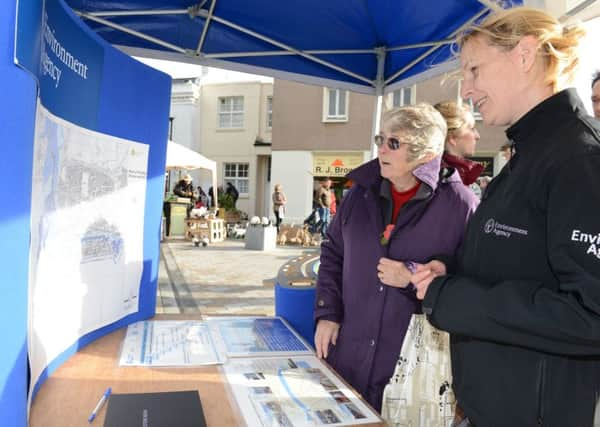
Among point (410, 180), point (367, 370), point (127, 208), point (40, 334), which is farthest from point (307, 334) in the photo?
point (40, 334)

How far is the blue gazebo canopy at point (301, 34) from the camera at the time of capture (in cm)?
317

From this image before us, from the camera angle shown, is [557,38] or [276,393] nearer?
[557,38]

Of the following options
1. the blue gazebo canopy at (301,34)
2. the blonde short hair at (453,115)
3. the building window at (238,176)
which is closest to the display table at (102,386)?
the blonde short hair at (453,115)

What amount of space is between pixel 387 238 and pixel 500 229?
2.26 ft

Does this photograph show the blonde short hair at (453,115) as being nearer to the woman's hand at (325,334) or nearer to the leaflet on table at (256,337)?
the woman's hand at (325,334)

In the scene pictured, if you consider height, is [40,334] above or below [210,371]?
above

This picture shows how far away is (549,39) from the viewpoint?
1.03 metres

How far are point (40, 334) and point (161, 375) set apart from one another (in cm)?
31

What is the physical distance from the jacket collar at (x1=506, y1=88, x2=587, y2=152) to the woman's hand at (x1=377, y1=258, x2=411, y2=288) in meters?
0.50

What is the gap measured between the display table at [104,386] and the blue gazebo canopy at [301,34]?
251 centimetres

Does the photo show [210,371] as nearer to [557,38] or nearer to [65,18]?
[65,18]

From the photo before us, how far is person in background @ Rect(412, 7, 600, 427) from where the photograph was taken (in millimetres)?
844

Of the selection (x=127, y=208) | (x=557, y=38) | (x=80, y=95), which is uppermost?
(x=557, y=38)

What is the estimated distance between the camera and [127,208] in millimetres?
1608
